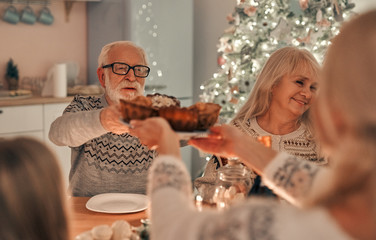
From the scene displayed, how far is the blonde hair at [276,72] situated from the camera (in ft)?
8.09

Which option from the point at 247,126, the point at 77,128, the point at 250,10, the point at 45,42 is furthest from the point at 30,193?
the point at 45,42

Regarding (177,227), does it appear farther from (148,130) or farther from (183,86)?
(183,86)

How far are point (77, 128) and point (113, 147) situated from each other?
304mm

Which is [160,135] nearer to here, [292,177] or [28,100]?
[292,177]

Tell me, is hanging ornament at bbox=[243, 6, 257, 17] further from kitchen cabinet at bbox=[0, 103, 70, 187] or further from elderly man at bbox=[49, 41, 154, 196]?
elderly man at bbox=[49, 41, 154, 196]

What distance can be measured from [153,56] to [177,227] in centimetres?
366

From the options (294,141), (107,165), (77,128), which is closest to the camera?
(77,128)

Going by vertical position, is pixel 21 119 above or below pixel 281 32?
below

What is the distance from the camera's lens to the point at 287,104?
2.46m

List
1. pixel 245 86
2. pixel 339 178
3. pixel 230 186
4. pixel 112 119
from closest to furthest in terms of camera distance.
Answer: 1. pixel 339 178
2. pixel 230 186
3. pixel 112 119
4. pixel 245 86

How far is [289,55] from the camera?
2.48 metres

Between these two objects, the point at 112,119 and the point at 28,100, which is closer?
the point at 112,119

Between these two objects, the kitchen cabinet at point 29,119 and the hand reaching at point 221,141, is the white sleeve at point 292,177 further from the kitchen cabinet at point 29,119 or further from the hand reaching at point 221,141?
the kitchen cabinet at point 29,119

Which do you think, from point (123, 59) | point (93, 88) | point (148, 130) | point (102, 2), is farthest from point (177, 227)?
point (102, 2)
